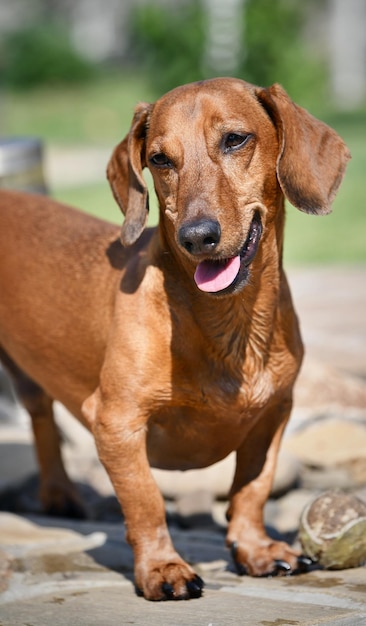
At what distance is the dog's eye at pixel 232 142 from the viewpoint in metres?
4.00

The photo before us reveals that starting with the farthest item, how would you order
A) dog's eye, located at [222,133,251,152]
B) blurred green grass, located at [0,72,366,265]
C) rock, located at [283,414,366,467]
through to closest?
blurred green grass, located at [0,72,366,265], rock, located at [283,414,366,467], dog's eye, located at [222,133,251,152]

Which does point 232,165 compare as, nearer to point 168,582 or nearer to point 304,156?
point 304,156

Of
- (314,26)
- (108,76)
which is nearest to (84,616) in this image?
(108,76)

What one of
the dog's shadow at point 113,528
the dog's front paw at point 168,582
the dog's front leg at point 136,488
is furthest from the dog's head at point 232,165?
the dog's shadow at point 113,528

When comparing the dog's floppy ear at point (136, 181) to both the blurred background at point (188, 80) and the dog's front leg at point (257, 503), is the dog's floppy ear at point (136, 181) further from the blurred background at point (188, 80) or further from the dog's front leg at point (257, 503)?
the blurred background at point (188, 80)

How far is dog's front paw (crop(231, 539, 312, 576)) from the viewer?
4289 millimetres

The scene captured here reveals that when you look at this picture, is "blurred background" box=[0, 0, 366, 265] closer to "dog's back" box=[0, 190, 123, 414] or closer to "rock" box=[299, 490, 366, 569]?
"dog's back" box=[0, 190, 123, 414]

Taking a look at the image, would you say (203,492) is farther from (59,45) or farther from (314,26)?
(314,26)

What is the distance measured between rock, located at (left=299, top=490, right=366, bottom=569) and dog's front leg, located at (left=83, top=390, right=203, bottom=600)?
1.79 ft

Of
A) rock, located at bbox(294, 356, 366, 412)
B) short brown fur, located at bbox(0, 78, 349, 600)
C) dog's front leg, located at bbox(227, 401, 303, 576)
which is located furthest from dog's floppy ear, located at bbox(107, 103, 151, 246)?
rock, located at bbox(294, 356, 366, 412)

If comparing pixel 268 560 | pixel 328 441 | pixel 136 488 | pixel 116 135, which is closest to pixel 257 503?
pixel 268 560

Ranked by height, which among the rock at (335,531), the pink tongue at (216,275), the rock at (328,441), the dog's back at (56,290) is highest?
the pink tongue at (216,275)

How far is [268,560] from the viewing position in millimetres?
4316

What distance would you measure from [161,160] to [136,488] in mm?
1170
